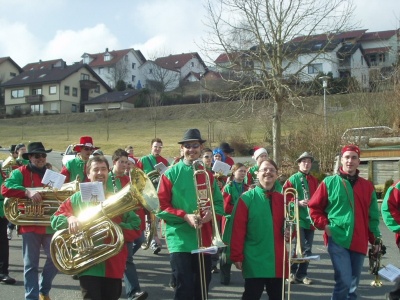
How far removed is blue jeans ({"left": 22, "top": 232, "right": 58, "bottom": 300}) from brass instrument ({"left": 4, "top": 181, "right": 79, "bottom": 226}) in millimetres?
182

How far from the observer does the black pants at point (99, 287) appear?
4.32 meters

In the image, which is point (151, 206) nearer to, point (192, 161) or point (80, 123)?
point (192, 161)

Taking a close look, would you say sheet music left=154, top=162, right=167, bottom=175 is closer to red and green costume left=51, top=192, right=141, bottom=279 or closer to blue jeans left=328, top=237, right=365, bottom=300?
red and green costume left=51, top=192, right=141, bottom=279

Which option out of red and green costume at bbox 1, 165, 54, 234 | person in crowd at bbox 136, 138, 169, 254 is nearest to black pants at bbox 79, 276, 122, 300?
red and green costume at bbox 1, 165, 54, 234

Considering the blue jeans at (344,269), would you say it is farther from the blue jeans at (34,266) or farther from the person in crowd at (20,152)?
the person in crowd at (20,152)

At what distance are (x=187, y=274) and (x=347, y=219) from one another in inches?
67.4

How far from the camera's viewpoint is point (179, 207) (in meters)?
5.06

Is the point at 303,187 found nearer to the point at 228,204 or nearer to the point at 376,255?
the point at 228,204

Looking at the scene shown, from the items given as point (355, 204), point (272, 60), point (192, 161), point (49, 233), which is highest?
point (272, 60)

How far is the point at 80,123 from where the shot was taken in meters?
53.3

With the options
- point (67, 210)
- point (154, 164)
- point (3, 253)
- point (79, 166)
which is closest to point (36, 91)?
point (154, 164)

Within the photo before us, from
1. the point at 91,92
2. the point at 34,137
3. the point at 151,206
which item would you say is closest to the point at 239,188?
the point at 151,206

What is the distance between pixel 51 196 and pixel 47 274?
92 centimetres

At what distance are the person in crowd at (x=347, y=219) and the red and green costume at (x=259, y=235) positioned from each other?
0.76 m
